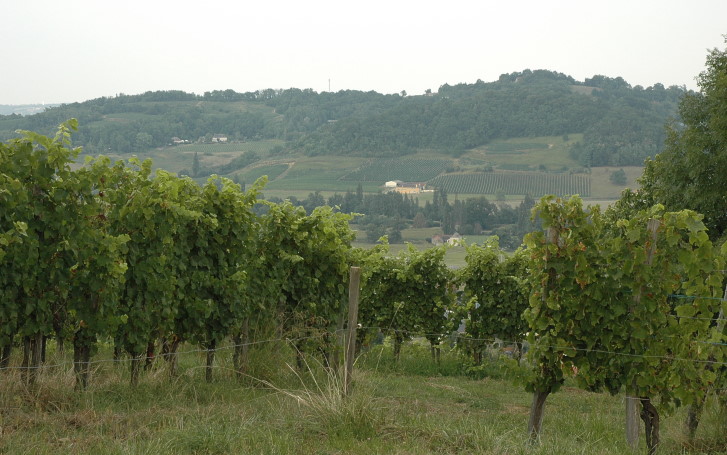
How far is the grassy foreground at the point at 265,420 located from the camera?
5230 mm

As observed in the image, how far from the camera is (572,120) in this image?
357 ft

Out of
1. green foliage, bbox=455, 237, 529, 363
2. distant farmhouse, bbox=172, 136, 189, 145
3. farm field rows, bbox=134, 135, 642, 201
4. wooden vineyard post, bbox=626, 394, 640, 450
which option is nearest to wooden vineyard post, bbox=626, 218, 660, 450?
wooden vineyard post, bbox=626, 394, 640, 450

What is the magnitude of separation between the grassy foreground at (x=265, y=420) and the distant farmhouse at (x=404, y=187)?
249ft

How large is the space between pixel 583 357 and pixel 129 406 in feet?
13.1

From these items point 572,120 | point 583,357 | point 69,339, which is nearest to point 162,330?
point 69,339

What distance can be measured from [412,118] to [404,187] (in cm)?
2692

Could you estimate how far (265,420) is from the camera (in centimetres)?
598

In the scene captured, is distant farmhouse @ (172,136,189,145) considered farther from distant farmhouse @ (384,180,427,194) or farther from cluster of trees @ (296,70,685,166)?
distant farmhouse @ (384,180,427,194)

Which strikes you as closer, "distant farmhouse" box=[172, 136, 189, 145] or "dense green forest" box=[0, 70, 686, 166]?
"dense green forest" box=[0, 70, 686, 166]

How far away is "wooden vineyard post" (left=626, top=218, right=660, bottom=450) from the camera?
6223 millimetres

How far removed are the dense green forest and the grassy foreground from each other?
84.9m

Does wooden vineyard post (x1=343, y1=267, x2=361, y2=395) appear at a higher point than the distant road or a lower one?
lower

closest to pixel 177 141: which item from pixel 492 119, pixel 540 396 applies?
pixel 492 119

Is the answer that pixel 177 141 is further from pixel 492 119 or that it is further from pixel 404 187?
pixel 492 119
